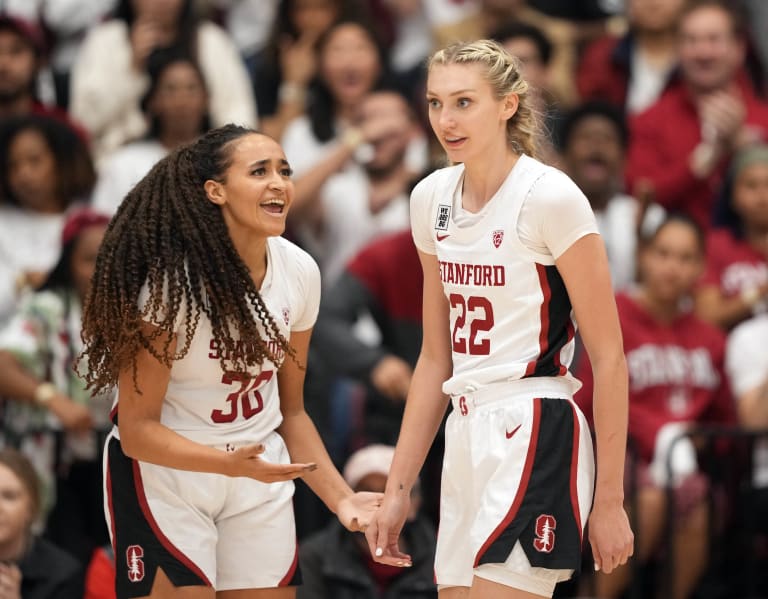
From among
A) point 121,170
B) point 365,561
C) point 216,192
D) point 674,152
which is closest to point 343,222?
point 121,170

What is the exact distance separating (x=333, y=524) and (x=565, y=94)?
13.2 feet

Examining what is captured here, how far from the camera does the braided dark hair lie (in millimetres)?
4328

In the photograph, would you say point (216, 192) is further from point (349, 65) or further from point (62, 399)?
point (349, 65)

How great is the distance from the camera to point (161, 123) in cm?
828

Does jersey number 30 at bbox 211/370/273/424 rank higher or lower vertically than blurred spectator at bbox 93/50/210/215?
lower

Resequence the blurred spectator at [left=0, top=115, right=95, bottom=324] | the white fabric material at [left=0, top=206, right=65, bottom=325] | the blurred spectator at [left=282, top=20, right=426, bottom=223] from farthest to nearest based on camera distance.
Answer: the blurred spectator at [left=282, top=20, right=426, bottom=223] < the blurred spectator at [left=0, top=115, right=95, bottom=324] < the white fabric material at [left=0, top=206, right=65, bottom=325]

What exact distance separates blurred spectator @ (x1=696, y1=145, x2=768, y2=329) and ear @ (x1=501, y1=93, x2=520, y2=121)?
3.84m

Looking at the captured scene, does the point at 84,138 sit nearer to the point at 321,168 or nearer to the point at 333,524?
the point at 321,168

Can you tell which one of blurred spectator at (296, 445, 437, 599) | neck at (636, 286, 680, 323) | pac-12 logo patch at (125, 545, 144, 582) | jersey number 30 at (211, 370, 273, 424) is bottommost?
blurred spectator at (296, 445, 437, 599)

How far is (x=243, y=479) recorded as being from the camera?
14.7 ft

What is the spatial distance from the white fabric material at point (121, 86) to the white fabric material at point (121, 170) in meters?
0.40

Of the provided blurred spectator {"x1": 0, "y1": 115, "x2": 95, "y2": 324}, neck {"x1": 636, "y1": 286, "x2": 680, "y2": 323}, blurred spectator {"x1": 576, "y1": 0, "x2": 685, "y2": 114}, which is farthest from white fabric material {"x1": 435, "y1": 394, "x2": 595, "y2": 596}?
blurred spectator {"x1": 576, "y1": 0, "x2": 685, "y2": 114}

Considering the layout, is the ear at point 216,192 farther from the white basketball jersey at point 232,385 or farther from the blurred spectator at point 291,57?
the blurred spectator at point 291,57

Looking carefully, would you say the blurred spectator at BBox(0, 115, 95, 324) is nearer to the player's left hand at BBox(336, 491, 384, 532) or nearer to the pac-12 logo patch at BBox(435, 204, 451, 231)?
the player's left hand at BBox(336, 491, 384, 532)
